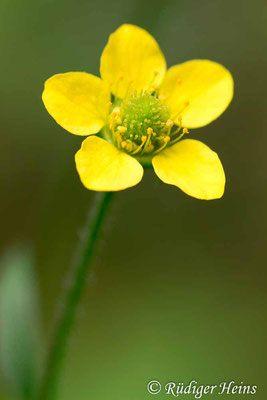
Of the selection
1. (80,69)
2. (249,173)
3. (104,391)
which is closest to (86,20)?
(80,69)

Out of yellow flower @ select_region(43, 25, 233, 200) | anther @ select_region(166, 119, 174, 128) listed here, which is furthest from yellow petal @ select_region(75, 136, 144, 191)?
anther @ select_region(166, 119, 174, 128)

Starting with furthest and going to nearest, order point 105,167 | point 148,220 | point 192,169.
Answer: point 148,220
point 192,169
point 105,167

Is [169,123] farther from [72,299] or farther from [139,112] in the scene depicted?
[72,299]

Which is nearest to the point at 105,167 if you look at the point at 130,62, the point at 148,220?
the point at 130,62

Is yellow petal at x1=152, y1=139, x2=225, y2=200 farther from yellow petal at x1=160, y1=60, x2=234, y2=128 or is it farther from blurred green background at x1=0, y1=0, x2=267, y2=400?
blurred green background at x1=0, y1=0, x2=267, y2=400

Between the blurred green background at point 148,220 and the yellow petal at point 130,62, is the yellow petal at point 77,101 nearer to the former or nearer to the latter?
the yellow petal at point 130,62
